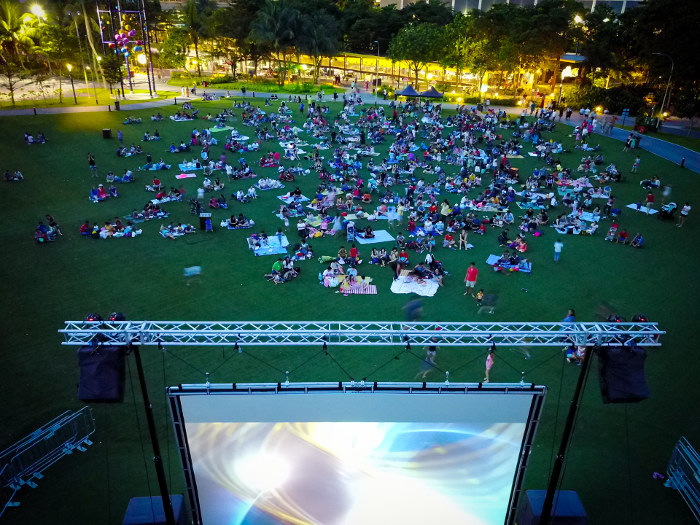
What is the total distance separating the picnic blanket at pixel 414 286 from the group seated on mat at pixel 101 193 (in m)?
16.2

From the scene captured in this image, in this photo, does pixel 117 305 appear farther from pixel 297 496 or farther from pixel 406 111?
pixel 406 111

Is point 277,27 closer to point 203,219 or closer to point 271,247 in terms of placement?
point 203,219

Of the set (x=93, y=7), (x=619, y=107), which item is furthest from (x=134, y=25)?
(x=619, y=107)

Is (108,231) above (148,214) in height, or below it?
below

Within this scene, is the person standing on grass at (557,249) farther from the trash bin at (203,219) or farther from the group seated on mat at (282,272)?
the trash bin at (203,219)

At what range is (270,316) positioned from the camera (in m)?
15.7

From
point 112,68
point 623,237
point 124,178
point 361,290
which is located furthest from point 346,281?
point 112,68

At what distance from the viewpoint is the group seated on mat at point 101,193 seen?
82.1 feet

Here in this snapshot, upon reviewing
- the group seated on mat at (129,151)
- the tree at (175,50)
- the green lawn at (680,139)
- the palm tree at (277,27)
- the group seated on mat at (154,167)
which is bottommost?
the group seated on mat at (154,167)

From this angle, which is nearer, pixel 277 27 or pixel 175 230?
pixel 175 230

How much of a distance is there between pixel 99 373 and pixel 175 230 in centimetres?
1365

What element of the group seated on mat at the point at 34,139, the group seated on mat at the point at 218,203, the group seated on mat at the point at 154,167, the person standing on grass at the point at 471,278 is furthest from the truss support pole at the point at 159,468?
the group seated on mat at the point at 34,139

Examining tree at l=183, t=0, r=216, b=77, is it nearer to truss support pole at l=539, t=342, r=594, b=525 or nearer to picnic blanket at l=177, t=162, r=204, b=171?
picnic blanket at l=177, t=162, r=204, b=171

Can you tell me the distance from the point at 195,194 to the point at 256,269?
9669 mm
